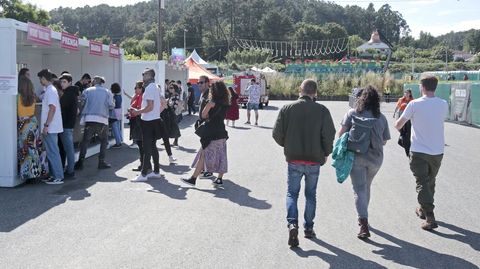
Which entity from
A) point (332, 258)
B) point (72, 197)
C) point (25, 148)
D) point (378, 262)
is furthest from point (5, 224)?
point (378, 262)

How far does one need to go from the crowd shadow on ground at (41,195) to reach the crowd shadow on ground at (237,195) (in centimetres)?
189

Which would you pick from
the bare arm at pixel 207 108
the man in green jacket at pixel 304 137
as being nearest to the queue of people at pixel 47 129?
the bare arm at pixel 207 108

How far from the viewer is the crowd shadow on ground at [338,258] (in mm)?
5203

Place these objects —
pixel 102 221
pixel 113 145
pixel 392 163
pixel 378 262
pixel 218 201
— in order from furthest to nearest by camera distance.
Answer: pixel 113 145, pixel 392 163, pixel 218 201, pixel 102 221, pixel 378 262

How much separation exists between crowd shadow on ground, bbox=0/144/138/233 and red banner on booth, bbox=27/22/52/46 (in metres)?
2.40

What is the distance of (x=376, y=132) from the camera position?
20.0 feet

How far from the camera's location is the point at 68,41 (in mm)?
10977

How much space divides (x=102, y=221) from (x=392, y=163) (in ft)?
24.2

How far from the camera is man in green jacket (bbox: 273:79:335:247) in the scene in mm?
5832

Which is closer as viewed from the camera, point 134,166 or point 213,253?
point 213,253

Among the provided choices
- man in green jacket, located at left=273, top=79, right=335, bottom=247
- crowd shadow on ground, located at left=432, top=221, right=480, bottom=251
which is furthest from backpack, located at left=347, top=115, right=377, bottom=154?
crowd shadow on ground, located at left=432, top=221, right=480, bottom=251

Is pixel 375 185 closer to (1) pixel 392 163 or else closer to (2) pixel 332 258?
(1) pixel 392 163

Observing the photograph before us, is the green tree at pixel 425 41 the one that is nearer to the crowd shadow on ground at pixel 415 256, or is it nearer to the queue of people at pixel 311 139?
the queue of people at pixel 311 139

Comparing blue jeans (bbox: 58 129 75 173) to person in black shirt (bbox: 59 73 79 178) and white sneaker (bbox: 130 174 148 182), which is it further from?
white sneaker (bbox: 130 174 148 182)
